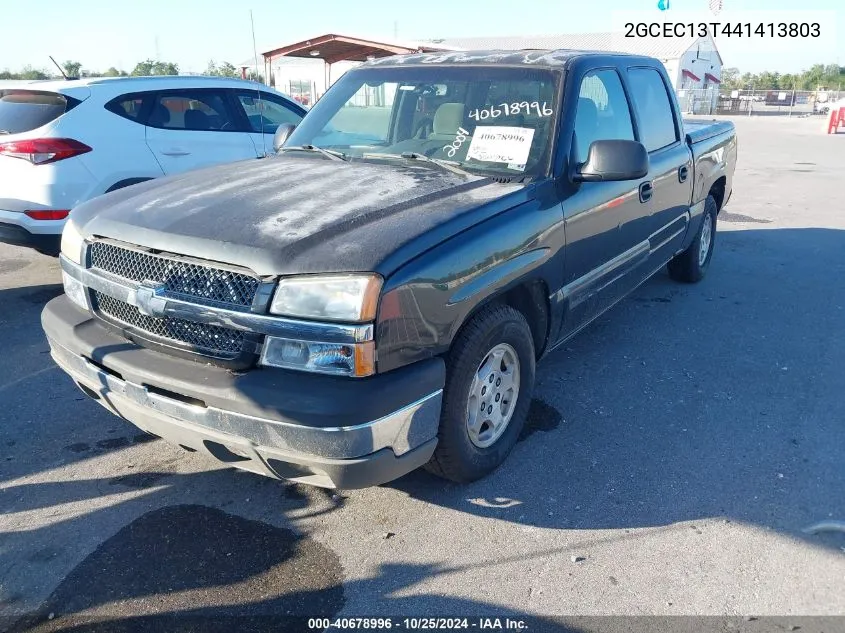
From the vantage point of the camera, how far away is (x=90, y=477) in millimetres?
3229

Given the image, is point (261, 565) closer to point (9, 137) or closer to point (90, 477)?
point (90, 477)

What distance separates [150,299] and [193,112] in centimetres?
456

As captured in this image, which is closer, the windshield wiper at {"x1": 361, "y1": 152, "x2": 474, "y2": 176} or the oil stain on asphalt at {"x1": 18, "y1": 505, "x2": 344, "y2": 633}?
the oil stain on asphalt at {"x1": 18, "y1": 505, "x2": 344, "y2": 633}

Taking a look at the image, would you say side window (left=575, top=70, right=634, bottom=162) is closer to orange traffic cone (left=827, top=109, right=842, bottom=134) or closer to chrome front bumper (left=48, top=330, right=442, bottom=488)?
chrome front bumper (left=48, top=330, right=442, bottom=488)

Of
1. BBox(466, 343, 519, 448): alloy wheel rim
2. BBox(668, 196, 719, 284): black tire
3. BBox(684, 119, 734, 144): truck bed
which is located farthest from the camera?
BBox(668, 196, 719, 284): black tire

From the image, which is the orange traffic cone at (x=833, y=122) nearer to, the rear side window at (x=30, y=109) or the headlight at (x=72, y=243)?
the rear side window at (x=30, y=109)

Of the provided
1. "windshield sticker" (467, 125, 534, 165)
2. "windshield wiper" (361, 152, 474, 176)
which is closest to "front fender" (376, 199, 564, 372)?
"windshield sticker" (467, 125, 534, 165)

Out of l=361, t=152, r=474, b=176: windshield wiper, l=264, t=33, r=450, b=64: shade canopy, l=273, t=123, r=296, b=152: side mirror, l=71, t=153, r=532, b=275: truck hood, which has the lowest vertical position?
l=71, t=153, r=532, b=275: truck hood

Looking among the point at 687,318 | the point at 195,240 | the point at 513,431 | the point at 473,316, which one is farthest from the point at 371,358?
the point at 687,318

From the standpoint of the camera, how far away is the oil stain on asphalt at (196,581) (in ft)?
7.82

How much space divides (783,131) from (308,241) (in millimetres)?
30756

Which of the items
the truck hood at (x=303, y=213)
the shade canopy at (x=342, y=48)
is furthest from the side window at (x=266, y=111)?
the shade canopy at (x=342, y=48)

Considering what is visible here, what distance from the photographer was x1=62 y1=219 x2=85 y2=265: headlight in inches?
119

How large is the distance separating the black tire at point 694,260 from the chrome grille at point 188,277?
470 centimetres
